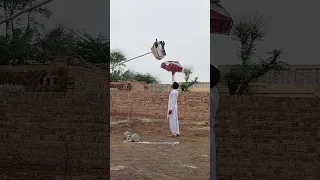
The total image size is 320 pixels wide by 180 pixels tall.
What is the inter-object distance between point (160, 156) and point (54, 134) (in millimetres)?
3326

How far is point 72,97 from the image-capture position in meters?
4.67

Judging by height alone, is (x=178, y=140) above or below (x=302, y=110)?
below

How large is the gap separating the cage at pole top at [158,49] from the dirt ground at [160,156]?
7.59ft

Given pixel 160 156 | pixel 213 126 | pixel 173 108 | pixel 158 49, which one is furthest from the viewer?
pixel 158 49

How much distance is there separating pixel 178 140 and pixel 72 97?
596 cm

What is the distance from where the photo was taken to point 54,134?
473 centimetres

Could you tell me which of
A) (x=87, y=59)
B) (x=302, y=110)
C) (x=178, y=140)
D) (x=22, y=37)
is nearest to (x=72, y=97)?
(x=87, y=59)

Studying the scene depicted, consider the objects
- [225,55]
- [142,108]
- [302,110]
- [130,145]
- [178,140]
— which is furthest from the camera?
[142,108]

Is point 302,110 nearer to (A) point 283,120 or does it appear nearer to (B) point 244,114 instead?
(A) point 283,120

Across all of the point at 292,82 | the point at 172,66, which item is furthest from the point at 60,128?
the point at 172,66

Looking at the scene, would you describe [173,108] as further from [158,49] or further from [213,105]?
[213,105]

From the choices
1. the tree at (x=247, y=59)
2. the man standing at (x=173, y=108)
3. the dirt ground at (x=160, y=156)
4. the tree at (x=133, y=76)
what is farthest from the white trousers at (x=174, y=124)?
the tree at (x=133, y=76)

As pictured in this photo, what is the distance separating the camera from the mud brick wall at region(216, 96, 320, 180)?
4133 mm

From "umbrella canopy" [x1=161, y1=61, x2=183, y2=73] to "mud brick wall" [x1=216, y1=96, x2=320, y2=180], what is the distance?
11.1 m
